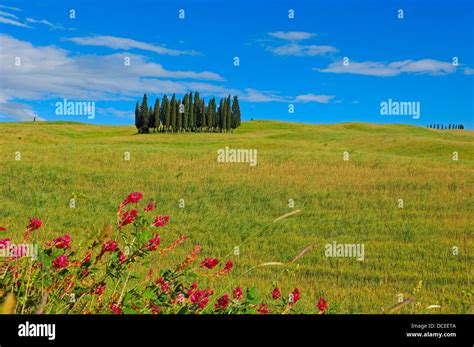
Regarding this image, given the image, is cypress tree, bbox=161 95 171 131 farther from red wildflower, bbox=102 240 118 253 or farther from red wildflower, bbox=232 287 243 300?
red wildflower, bbox=102 240 118 253

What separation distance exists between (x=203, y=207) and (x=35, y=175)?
11.8m

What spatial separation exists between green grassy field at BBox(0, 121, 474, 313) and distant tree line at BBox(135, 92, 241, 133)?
65699 mm

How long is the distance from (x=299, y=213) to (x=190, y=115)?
8734cm

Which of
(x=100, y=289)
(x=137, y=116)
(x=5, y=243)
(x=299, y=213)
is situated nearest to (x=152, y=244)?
(x=100, y=289)

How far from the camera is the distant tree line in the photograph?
340 ft

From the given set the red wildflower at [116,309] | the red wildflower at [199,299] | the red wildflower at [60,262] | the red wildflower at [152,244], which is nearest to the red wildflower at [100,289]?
the red wildflower at [116,309]

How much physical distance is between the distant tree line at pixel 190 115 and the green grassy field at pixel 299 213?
2587 inches

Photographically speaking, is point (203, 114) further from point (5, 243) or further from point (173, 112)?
point (5, 243)

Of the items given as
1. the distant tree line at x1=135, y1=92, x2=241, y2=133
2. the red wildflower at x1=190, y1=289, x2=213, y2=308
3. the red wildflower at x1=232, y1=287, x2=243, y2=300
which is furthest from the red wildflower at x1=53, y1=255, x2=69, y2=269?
the distant tree line at x1=135, y1=92, x2=241, y2=133

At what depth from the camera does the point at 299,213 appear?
18.6 metres

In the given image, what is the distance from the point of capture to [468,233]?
15.4 meters
